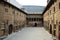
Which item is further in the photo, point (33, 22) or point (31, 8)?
point (31, 8)

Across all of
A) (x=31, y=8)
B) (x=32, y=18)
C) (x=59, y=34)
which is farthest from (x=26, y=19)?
(x=59, y=34)

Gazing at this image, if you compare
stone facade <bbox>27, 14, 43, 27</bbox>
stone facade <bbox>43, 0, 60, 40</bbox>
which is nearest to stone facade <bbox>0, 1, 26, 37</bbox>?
stone facade <bbox>43, 0, 60, 40</bbox>

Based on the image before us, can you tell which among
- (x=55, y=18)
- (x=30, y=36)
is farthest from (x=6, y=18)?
(x=55, y=18)

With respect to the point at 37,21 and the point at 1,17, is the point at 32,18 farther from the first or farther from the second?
the point at 1,17

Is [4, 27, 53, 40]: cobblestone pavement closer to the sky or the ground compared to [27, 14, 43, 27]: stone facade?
Answer: closer to the ground

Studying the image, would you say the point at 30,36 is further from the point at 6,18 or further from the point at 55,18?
the point at 55,18

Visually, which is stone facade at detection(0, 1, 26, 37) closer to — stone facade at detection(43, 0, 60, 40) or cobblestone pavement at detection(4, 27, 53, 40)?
cobblestone pavement at detection(4, 27, 53, 40)

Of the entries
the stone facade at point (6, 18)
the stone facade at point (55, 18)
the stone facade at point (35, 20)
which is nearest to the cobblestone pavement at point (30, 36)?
the stone facade at point (6, 18)

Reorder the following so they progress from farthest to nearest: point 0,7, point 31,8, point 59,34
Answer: point 31,8
point 0,7
point 59,34

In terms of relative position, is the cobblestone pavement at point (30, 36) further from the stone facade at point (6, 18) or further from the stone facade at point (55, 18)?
the stone facade at point (55, 18)

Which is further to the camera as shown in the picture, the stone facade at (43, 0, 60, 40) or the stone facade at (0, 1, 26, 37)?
the stone facade at (0, 1, 26, 37)

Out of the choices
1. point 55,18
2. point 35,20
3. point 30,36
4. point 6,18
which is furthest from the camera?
point 35,20

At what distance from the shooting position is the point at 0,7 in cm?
1420

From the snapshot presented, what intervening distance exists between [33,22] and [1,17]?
2460 cm
